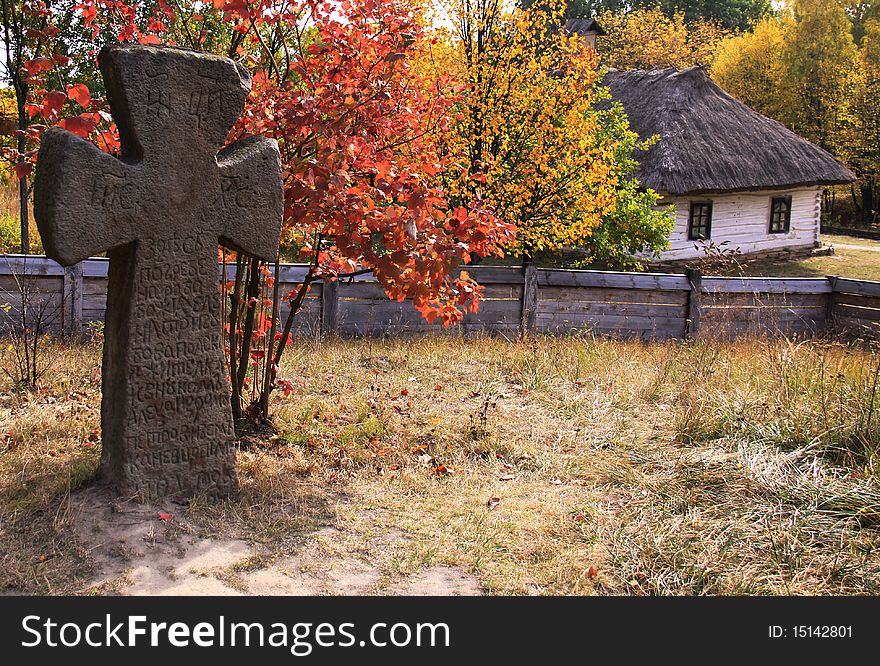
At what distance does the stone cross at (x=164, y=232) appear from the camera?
13.8 feet

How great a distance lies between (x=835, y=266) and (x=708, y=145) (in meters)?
4.23

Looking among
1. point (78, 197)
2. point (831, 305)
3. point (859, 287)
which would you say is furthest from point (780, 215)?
point (78, 197)

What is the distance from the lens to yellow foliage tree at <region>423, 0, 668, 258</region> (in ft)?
37.4

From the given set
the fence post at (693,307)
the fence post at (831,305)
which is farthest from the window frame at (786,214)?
the fence post at (693,307)

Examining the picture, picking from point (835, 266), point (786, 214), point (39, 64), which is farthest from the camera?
point (786, 214)

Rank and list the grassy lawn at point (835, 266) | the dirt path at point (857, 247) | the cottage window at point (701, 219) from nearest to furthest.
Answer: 1. the grassy lawn at point (835, 266)
2. the cottage window at point (701, 219)
3. the dirt path at point (857, 247)

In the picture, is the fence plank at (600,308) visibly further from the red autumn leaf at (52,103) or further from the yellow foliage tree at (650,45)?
the yellow foliage tree at (650,45)

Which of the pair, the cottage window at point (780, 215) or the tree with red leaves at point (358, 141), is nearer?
the tree with red leaves at point (358, 141)

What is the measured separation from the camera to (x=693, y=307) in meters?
11.0

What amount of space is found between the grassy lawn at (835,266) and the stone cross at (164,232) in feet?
54.2

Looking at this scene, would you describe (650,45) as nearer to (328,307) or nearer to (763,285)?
(763,285)

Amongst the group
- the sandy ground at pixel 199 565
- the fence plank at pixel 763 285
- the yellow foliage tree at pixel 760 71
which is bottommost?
the sandy ground at pixel 199 565

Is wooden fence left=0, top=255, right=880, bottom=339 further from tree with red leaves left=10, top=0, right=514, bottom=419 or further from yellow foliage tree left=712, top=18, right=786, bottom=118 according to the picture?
yellow foliage tree left=712, top=18, right=786, bottom=118

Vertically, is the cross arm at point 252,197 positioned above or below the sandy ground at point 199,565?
above
